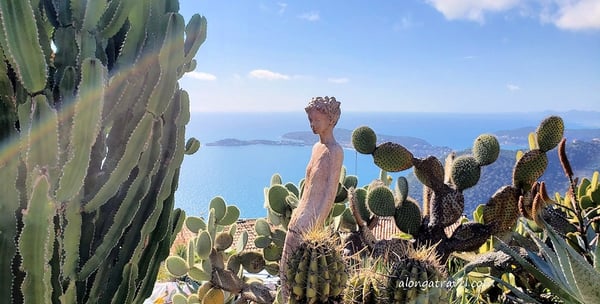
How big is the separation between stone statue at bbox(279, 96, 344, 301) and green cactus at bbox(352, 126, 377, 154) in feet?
1.09

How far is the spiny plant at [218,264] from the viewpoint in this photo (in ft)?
9.46

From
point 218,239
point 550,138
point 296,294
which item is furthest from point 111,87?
point 550,138

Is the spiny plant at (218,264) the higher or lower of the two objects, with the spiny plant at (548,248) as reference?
lower

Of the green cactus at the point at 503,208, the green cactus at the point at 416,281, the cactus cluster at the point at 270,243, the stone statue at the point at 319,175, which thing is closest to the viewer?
the green cactus at the point at 416,281

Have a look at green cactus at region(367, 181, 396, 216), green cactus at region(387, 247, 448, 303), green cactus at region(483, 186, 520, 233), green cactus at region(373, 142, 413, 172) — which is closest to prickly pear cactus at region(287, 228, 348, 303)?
green cactus at region(387, 247, 448, 303)

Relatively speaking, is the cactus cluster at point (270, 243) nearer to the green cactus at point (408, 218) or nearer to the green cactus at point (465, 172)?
the green cactus at point (408, 218)

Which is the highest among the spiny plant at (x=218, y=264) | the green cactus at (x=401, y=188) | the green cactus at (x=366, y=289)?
the green cactus at (x=401, y=188)

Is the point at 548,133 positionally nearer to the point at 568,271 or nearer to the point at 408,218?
the point at 408,218

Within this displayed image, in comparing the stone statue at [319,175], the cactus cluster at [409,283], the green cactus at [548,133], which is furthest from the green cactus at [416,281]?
the green cactus at [548,133]

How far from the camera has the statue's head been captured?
2.69m

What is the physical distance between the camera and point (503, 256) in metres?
2.48

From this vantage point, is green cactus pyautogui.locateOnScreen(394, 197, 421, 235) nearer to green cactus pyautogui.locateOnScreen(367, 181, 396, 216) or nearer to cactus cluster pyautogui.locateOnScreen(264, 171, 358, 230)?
green cactus pyautogui.locateOnScreen(367, 181, 396, 216)

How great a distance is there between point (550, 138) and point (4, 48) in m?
2.51

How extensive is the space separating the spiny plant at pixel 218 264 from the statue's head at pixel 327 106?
87 centimetres
